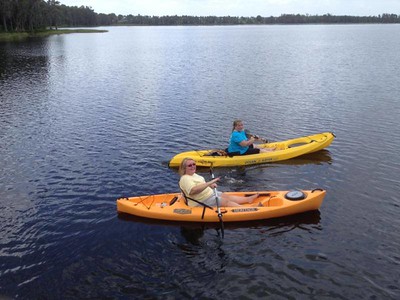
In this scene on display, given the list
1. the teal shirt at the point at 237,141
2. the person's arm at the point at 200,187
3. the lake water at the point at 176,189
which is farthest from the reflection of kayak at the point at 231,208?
the teal shirt at the point at 237,141

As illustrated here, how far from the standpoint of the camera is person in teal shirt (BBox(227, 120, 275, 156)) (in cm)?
1659

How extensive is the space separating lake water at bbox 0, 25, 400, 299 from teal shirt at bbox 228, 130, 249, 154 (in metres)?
1.09

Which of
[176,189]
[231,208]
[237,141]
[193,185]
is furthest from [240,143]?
[193,185]

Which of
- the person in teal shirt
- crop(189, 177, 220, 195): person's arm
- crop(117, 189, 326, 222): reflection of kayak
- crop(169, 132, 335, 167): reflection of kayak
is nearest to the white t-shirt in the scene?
crop(189, 177, 220, 195): person's arm

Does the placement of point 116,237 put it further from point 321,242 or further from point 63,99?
point 63,99

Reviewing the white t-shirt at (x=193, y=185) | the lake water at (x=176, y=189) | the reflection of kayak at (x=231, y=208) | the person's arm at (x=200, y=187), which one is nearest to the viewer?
the lake water at (x=176, y=189)

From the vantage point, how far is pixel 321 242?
1094 centimetres

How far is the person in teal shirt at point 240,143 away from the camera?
16.6 meters

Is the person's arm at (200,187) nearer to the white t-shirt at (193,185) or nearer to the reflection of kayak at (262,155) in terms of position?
the white t-shirt at (193,185)

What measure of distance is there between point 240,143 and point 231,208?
5.13m

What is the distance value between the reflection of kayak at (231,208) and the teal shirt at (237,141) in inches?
178

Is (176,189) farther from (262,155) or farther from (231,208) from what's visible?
(262,155)

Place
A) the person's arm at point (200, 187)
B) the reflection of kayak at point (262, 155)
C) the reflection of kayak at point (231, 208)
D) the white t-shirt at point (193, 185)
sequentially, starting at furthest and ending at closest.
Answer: the reflection of kayak at point (262, 155) → the reflection of kayak at point (231, 208) → the white t-shirt at point (193, 185) → the person's arm at point (200, 187)

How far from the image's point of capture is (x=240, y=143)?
1667 centimetres
